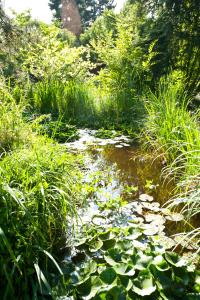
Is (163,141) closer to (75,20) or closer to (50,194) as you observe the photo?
(50,194)

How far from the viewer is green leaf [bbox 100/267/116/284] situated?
172cm

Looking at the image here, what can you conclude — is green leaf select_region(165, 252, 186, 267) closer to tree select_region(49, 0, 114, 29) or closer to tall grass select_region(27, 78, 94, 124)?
tall grass select_region(27, 78, 94, 124)

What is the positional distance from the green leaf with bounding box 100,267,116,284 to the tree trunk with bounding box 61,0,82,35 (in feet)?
75.6

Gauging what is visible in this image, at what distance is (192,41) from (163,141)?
3.87 meters

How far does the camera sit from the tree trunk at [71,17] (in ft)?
75.5

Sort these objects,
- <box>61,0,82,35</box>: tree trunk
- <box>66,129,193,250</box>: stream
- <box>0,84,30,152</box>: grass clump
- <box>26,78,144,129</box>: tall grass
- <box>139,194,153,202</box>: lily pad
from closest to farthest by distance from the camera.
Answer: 1. <box>66,129,193,250</box>: stream
2. <box>139,194,153,202</box>: lily pad
3. <box>0,84,30,152</box>: grass clump
4. <box>26,78,144,129</box>: tall grass
5. <box>61,0,82,35</box>: tree trunk

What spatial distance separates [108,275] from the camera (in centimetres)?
174

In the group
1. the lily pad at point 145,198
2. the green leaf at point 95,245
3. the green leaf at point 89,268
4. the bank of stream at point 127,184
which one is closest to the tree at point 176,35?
the bank of stream at point 127,184

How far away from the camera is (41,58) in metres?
8.45

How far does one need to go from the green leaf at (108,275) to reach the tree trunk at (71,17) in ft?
75.6

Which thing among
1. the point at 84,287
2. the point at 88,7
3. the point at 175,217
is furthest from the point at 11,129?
the point at 88,7

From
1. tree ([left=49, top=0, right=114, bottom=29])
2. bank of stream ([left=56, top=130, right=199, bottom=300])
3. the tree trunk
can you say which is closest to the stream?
bank of stream ([left=56, top=130, right=199, bottom=300])

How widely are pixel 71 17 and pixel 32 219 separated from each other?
23.6 m

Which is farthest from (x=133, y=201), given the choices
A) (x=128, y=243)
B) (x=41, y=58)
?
(x=41, y=58)
